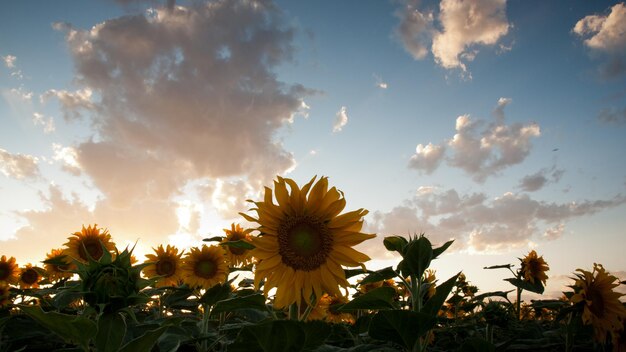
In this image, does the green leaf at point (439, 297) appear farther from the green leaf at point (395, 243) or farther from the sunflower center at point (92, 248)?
the sunflower center at point (92, 248)

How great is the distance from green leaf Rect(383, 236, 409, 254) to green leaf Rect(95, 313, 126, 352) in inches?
75.1

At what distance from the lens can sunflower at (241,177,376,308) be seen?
285 cm

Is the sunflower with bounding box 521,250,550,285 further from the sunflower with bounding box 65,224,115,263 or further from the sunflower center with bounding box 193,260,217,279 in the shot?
the sunflower with bounding box 65,224,115,263

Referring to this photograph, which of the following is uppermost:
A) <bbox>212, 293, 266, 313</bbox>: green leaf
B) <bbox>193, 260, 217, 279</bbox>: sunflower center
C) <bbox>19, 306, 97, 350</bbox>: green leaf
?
<bbox>193, 260, 217, 279</bbox>: sunflower center

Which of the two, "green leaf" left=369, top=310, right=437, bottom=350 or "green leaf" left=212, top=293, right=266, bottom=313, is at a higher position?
"green leaf" left=212, top=293, right=266, bottom=313

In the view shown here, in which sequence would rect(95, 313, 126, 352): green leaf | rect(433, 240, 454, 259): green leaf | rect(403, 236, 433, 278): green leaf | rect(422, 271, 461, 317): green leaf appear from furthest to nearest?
rect(433, 240, 454, 259): green leaf
rect(403, 236, 433, 278): green leaf
rect(422, 271, 461, 317): green leaf
rect(95, 313, 126, 352): green leaf

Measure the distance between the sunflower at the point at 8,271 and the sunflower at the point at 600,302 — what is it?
11.2 m

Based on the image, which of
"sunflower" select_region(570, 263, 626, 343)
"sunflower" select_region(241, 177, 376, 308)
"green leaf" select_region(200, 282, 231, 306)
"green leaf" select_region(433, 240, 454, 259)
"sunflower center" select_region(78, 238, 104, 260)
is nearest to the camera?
"green leaf" select_region(433, 240, 454, 259)

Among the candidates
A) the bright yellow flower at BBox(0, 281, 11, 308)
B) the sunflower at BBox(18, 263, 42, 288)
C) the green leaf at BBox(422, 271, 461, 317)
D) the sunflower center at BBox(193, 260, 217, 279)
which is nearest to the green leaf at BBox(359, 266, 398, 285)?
the green leaf at BBox(422, 271, 461, 317)

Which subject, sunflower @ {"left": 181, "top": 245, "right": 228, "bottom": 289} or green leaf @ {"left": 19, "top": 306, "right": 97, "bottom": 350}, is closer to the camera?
green leaf @ {"left": 19, "top": 306, "right": 97, "bottom": 350}

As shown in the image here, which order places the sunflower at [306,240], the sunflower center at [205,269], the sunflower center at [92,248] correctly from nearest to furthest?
the sunflower at [306,240], the sunflower center at [205,269], the sunflower center at [92,248]

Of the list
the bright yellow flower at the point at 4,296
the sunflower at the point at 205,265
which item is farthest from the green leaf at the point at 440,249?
the bright yellow flower at the point at 4,296

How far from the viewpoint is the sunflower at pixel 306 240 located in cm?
285

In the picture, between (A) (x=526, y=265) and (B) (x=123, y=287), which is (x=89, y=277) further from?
(A) (x=526, y=265)
